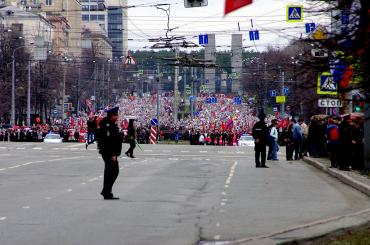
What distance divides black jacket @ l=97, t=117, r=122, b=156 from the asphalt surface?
92 cm

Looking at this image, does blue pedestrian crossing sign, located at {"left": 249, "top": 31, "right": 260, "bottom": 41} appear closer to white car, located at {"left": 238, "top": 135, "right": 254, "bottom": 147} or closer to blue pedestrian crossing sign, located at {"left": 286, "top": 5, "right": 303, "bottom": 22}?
white car, located at {"left": 238, "top": 135, "right": 254, "bottom": 147}

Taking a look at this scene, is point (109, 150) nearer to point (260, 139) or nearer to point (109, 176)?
point (109, 176)

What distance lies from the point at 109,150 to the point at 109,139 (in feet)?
0.69

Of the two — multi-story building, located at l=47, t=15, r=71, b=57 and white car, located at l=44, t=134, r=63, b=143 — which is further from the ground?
multi-story building, located at l=47, t=15, r=71, b=57

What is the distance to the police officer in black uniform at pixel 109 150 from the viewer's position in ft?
52.5

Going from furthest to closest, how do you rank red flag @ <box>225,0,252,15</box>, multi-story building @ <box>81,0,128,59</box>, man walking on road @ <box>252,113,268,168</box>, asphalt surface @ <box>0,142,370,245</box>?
multi-story building @ <box>81,0,128,59</box> < man walking on road @ <box>252,113,268,168</box> < asphalt surface @ <box>0,142,370,245</box> < red flag @ <box>225,0,252,15</box>

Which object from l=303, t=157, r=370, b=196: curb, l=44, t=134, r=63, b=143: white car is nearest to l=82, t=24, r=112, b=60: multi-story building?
l=44, t=134, r=63, b=143: white car

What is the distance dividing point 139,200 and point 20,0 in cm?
12831

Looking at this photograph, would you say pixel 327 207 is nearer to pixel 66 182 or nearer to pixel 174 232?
pixel 174 232

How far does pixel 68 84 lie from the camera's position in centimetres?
10969

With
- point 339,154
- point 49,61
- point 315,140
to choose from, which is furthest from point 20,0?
point 339,154

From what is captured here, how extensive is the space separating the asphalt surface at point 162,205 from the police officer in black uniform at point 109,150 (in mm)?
288

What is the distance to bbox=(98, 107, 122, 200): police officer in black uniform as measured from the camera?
52.5 feet

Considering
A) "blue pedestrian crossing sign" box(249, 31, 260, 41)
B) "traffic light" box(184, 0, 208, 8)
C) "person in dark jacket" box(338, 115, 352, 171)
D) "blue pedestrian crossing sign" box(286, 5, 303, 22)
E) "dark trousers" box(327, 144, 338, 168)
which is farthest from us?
"blue pedestrian crossing sign" box(249, 31, 260, 41)
